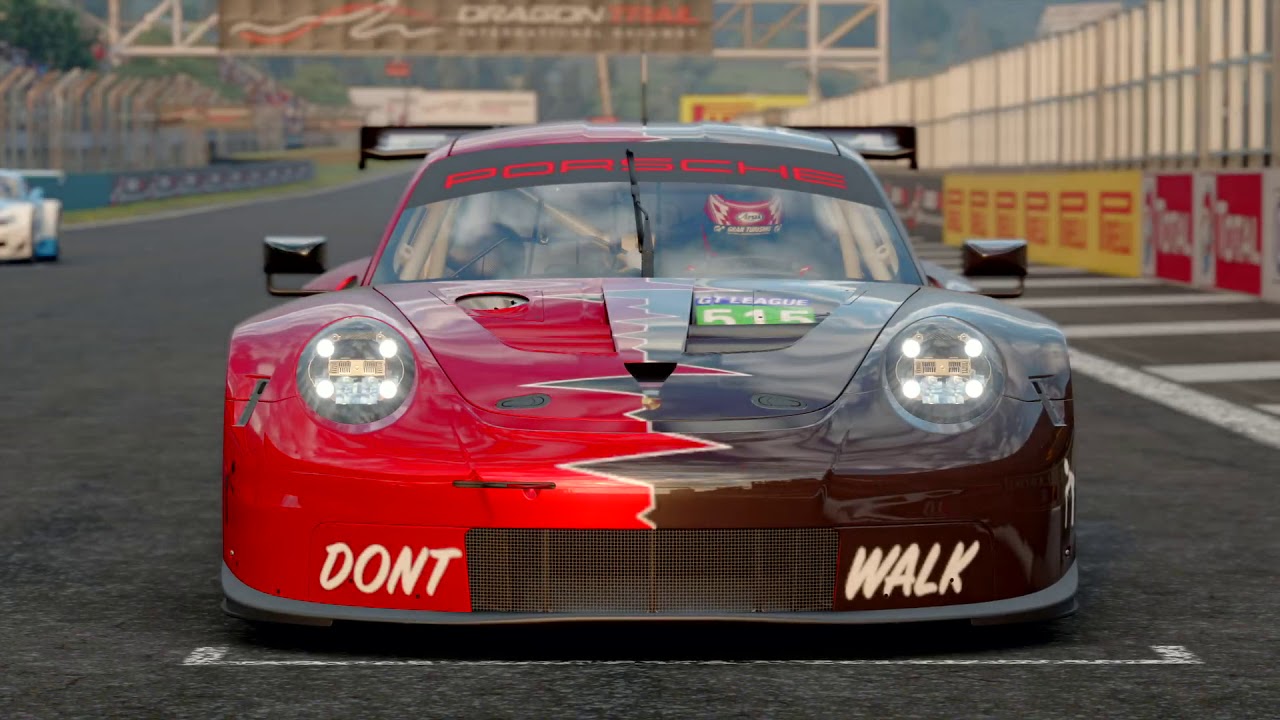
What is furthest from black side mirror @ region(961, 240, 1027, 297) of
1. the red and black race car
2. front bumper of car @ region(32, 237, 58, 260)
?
front bumper of car @ region(32, 237, 58, 260)

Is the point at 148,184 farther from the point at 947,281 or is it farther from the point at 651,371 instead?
the point at 651,371

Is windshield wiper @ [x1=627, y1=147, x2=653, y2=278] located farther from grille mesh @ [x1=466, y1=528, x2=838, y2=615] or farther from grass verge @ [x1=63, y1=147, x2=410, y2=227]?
grass verge @ [x1=63, y1=147, x2=410, y2=227]

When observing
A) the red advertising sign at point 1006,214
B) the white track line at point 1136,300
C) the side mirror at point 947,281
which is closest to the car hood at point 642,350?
the side mirror at point 947,281

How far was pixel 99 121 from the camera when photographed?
53.8 metres

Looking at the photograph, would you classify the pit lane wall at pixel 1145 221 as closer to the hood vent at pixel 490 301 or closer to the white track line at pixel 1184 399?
the white track line at pixel 1184 399

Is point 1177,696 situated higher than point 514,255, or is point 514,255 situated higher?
point 514,255

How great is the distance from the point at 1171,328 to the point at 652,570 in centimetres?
1144

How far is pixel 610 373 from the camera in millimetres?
4621

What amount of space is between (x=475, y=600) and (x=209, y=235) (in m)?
31.1

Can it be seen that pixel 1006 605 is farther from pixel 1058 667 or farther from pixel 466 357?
pixel 466 357

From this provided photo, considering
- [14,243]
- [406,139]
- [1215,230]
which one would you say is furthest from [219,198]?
[406,139]

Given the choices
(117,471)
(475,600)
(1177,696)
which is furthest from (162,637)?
(117,471)

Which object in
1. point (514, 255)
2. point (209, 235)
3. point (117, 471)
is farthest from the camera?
point (209, 235)

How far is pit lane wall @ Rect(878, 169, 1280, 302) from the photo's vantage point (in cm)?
1798
